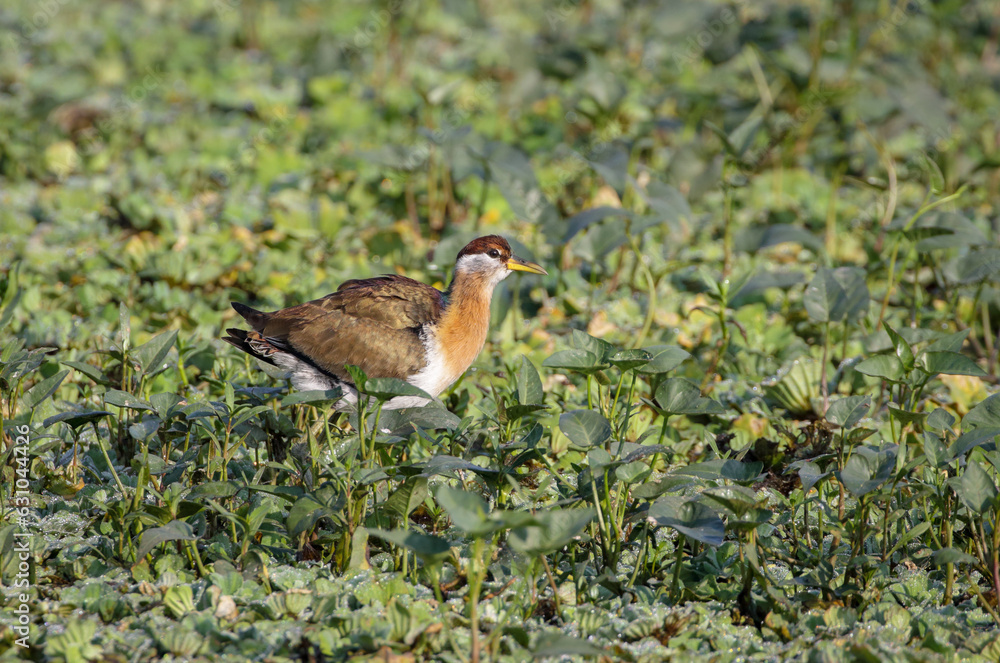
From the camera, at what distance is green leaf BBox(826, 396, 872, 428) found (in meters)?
3.89

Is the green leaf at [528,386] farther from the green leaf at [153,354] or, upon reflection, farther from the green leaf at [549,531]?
the green leaf at [153,354]

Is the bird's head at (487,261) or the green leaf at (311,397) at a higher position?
the green leaf at (311,397)

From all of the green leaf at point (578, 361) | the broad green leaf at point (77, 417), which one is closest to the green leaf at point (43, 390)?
the broad green leaf at point (77, 417)

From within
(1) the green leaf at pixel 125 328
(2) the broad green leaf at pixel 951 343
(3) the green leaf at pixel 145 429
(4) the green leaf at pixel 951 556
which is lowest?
(4) the green leaf at pixel 951 556

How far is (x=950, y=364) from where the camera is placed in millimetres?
3973

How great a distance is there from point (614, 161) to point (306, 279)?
2233 mm

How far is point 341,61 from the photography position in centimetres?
981

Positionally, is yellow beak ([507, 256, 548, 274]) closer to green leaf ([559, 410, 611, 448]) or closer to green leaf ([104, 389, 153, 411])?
green leaf ([559, 410, 611, 448])

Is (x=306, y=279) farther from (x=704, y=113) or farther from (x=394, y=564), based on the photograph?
(x=704, y=113)

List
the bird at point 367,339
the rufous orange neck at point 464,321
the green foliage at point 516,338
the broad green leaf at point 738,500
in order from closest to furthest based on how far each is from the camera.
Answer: the broad green leaf at point 738,500 < the green foliage at point 516,338 < the bird at point 367,339 < the rufous orange neck at point 464,321

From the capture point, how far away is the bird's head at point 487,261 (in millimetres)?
5438

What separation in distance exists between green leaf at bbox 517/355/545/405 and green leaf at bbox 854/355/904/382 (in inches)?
53.6

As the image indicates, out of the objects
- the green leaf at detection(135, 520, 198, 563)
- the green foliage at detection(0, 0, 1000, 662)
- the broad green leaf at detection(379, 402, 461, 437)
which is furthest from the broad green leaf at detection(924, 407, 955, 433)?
the green leaf at detection(135, 520, 198, 563)

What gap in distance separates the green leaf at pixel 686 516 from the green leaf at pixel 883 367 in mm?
1020
